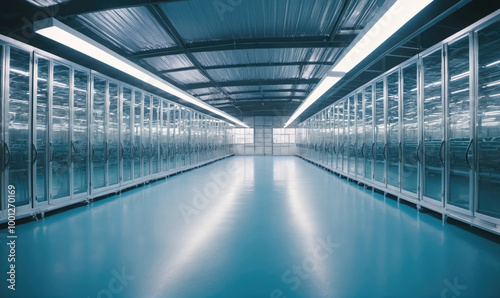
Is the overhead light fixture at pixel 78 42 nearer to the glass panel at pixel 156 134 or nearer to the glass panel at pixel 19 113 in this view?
the glass panel at pixel 19 113

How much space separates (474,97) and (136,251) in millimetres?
Answer: 5034

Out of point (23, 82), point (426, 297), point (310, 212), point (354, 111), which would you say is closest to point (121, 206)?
point (23, 82)

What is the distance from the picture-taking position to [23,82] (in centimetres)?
372

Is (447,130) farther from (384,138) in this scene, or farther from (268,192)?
(268,192)

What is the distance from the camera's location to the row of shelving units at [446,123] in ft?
10.2

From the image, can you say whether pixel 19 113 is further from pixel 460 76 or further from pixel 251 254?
pixel 460 76

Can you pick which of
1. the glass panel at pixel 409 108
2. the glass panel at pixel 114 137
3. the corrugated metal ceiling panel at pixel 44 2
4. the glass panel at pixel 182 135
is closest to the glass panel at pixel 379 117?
the glass panel at pixel 409 108

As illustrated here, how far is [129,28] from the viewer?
4363 millimetres

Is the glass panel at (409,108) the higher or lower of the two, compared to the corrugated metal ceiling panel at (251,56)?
lower

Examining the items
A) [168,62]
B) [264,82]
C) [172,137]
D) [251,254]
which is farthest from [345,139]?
[172,137]

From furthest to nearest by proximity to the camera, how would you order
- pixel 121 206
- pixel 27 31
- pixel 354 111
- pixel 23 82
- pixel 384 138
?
1. pixel 354 111
2. pixel 384 138
3. pixel 121 206
4. pixel 23 82
5. pixel 27 31

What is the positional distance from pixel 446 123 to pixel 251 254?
3870mm

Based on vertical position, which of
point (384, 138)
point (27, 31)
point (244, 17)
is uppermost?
point (244, 17)

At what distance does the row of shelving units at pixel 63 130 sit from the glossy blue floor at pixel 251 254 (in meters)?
0.79
